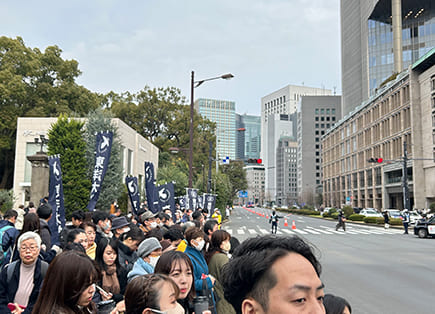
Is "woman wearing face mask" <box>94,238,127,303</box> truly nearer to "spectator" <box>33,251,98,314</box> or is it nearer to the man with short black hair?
"spectator" <box>33,251,98,314</box>

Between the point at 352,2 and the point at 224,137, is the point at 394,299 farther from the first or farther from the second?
the point at 224,137

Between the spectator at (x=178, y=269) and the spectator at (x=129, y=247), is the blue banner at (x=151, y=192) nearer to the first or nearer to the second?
the spectator at (x=129, y=247)

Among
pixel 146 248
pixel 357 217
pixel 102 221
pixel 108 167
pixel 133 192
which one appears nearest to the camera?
pixel 146 248

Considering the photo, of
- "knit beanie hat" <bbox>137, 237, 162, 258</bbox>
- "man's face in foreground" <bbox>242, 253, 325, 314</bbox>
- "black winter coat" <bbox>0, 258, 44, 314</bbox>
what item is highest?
"man's face in foreground" <bbox>242, 253, 325, 314</bbox>

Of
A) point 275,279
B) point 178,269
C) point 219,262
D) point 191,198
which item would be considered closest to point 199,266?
point 219,262

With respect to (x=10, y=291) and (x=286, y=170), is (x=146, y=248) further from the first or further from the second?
(x=286, y=170)

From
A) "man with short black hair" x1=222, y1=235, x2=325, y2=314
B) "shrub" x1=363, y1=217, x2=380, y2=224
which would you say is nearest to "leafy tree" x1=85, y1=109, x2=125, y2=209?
"man with short black hair" x1=222, y1=235, x2=325, y2=314

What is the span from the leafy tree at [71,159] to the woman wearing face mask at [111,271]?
63.7ft

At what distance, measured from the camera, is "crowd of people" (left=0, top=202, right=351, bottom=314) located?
1.40 metres

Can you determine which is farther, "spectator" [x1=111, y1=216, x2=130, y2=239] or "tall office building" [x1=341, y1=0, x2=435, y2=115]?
"tall office building" [x1=341, y1=0, x2=435, y2=115]

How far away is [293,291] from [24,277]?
3.45 meters

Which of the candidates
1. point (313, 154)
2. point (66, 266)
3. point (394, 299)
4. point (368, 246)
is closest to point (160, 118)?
point (368, 246)

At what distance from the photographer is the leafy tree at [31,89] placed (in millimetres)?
36344

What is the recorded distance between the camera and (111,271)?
14.9 feet
